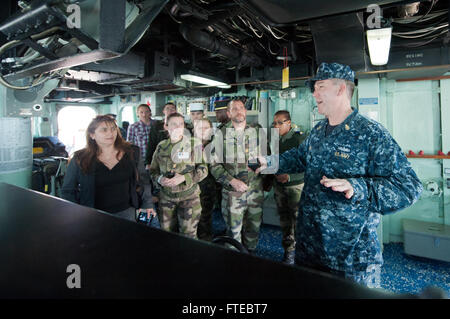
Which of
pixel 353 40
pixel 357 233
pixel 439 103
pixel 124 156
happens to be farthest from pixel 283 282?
pixel 439 103

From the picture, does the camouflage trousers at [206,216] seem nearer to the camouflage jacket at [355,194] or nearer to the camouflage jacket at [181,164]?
the camouflage jacket at [181,164]

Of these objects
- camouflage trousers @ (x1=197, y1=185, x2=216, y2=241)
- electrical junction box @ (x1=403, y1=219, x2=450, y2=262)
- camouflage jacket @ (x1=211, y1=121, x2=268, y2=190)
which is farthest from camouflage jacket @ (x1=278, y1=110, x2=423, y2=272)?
electrical junction box @ (x1=403, y1=219, x2=450, y2=262)

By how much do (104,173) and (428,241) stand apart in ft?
12.9

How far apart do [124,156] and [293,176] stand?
203 cm

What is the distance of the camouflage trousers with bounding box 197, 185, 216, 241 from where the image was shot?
3.78m

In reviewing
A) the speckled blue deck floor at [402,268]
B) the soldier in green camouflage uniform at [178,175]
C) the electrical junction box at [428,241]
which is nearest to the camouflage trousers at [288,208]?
the speckled blue deck floor at [402,268]

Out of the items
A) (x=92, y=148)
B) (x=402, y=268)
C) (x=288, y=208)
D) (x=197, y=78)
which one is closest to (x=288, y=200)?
(x=288, y=208)

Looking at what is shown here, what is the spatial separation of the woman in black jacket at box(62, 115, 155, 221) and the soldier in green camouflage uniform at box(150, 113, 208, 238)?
454mm

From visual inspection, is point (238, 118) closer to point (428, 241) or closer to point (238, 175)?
point (238, 175)

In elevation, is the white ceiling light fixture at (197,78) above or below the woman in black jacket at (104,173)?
above

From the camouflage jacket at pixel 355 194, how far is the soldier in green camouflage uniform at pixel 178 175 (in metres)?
1.48

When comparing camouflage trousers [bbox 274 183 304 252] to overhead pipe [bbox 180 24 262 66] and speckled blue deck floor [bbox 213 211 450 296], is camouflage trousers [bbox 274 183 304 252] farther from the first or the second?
overhead pipe [bbox 180 24 262 66]

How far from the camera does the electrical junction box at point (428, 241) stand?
11.0 ft
